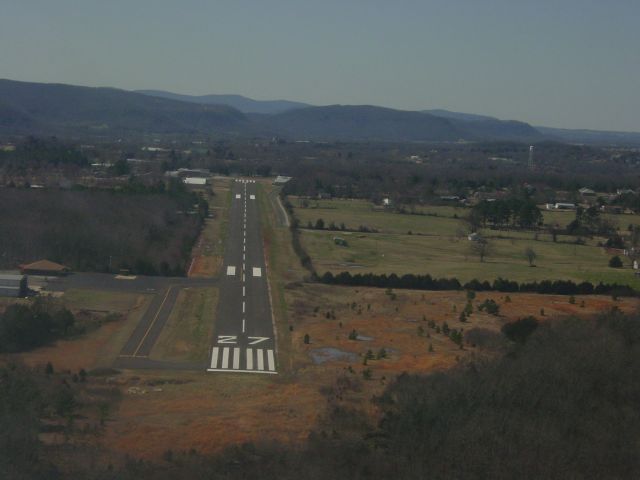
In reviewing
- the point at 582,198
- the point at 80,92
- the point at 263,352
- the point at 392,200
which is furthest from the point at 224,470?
the point at 80,92

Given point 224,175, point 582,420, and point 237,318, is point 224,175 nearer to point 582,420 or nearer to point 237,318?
point 237,318

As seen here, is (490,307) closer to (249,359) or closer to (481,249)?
(249,359)

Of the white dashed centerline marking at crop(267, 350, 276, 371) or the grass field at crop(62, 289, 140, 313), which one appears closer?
the white dashed centerline marking at crop(267, 350, 276, 371)

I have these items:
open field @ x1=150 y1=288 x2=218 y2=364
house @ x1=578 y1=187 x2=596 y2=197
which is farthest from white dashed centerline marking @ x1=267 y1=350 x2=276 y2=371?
house @ x1=578 y1=187 x2=596 y2=197

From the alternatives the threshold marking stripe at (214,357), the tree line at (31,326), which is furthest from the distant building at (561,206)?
the tree line at (31,326)

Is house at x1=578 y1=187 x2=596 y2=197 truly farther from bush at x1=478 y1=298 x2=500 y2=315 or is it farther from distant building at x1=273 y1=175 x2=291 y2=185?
bush at x1=478 y1=298 x2=500 y2=315
